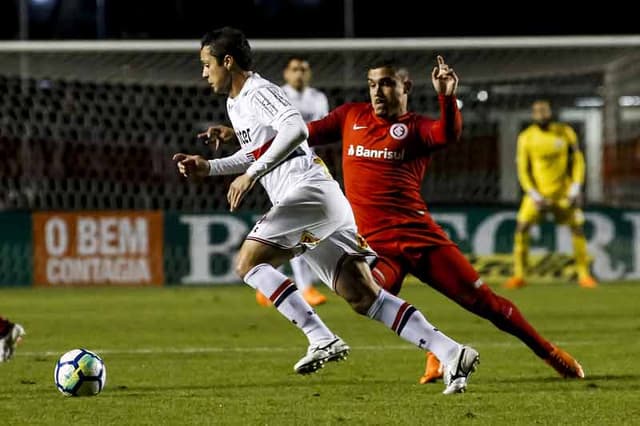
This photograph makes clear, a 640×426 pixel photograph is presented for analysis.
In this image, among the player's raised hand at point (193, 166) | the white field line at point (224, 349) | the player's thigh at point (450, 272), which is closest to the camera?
the player's raised hand at point (193, 166)

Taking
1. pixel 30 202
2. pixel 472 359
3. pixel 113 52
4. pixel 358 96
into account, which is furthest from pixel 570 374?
pixel 30 202

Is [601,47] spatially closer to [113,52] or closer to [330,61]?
[330,61]

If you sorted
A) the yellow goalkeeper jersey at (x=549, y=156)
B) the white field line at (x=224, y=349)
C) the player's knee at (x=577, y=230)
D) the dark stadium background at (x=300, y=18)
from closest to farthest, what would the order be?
the white field line at (x=224, y=349) → the player's knee at (x=577, y=230) → the yellow goalkeeper jersey at (x=549, y=156) → the dark stadium background at (x=300, y=18)

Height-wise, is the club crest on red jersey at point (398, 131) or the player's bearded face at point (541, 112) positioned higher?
the player's bearded face at point (541, 112)

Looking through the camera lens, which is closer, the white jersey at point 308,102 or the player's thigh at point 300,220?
the player's thigh at point 300,220

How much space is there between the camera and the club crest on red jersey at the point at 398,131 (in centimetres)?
695

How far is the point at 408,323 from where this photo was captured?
645 cm

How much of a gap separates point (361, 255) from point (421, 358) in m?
1.67

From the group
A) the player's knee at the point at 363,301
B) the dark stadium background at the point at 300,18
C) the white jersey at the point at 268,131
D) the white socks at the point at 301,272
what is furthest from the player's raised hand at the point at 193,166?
the dark stadium background at the point at 300,18

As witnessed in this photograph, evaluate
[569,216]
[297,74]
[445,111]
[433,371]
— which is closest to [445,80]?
[445,111]

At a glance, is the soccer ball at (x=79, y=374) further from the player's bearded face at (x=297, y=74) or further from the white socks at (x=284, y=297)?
the player's bearded face at (x=297, y=74)

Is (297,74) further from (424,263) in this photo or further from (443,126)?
(443,126)

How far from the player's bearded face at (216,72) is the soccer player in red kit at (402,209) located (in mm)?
648

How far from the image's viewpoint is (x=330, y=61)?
1542cm
